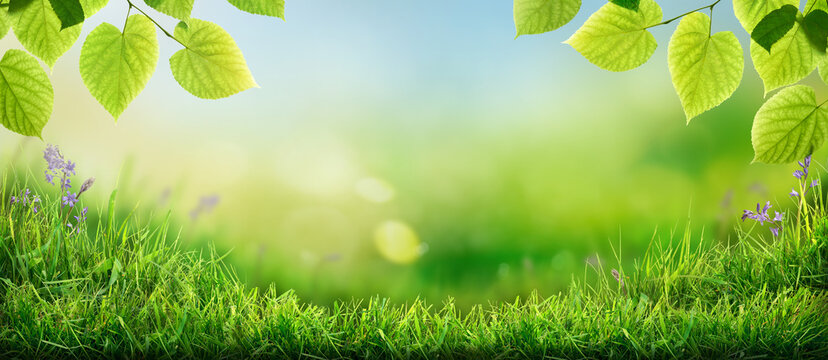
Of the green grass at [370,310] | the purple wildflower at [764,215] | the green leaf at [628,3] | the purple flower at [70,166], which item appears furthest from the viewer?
the purple flower at [70,166]

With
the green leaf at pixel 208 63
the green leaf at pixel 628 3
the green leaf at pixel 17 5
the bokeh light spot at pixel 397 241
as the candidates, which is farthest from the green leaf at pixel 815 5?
the bokeh light spot at pixel 397 241

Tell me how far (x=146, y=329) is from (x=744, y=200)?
232cm

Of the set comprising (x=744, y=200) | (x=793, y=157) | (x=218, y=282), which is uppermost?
(x=793, y=157)

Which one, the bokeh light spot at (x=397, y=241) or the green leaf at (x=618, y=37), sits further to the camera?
the bokeh light spot at (x=397, y=241)

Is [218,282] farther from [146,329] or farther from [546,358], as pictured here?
[546,358]

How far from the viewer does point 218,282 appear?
87.7 inches

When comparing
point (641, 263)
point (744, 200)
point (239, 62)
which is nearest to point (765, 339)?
point (641, 263)

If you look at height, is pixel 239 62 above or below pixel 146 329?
above

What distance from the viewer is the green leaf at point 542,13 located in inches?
22.2

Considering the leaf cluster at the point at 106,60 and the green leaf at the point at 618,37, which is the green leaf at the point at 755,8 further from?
the leaf cluster at the point at 106,60

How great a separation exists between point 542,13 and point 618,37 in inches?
4.5

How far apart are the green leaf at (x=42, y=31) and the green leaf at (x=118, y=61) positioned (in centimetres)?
2

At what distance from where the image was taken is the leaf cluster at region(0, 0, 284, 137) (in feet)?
1.99

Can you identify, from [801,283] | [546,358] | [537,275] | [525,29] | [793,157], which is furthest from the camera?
[537,275]
